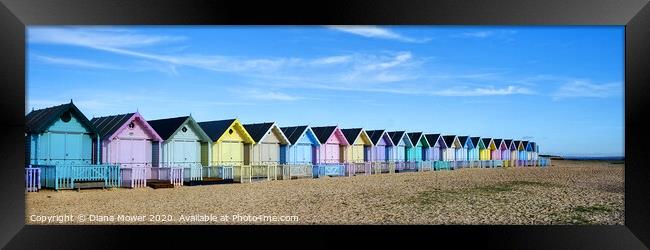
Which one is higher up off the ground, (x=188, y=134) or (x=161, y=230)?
(x=188, y=134)

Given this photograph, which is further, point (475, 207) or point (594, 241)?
point (475, 207)

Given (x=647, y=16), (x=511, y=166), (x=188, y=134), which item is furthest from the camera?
(x=511, y=166)

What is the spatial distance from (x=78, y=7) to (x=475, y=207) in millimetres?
10251

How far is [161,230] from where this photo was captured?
9.75 m

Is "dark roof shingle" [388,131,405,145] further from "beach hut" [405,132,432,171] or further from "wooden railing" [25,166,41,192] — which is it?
"wooden railing" [25,166,41,192]

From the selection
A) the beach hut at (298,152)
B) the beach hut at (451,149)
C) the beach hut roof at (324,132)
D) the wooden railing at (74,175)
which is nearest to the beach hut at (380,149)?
the beach hut roof at (324,132)

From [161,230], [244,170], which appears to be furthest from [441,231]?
[244,170]

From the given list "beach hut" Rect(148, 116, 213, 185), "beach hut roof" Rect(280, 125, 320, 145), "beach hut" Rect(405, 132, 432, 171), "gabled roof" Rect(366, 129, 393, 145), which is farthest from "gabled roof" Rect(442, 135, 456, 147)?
"beach hut" Rect(148, 116, 213, 185)

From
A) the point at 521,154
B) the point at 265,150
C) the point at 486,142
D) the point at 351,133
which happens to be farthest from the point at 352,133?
the point at 521,154

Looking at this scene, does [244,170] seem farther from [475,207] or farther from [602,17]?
[602,17]

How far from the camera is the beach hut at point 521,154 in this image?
39781 mm

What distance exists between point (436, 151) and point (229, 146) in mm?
15536

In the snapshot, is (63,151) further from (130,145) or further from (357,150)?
(357,150)

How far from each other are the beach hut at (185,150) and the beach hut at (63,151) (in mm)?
1900
